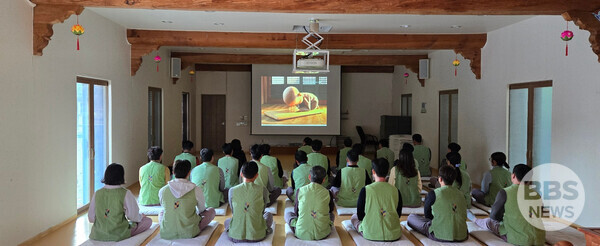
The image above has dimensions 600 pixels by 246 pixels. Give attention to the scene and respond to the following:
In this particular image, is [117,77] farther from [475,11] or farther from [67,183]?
[475,11]

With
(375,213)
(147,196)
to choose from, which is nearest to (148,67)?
(147,196)

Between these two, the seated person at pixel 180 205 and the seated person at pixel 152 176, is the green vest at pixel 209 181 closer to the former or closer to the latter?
the seated person at pixel 152 176

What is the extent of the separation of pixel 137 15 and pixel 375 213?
4468mm

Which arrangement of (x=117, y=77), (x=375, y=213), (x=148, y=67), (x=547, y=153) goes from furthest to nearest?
(x=148, y=67), (x=117, y=77), (x=547, y=153), (x=375, y=213)

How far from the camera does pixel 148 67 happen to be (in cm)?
921

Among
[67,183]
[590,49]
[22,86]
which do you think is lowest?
[67,183]

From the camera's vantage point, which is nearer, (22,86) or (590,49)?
(22,86)

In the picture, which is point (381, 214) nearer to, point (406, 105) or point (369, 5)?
point (369, 5)

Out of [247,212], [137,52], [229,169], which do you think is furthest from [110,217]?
[137,52]

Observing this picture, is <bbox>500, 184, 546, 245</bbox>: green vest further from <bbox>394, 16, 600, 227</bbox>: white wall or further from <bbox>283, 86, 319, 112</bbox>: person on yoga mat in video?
<bbox>283, 86, 319, 112</bbox>: person on yoga mat in video

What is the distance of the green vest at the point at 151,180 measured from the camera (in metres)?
5.97

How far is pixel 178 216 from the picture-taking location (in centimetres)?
457

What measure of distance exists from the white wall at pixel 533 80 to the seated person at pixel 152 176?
5.00 meters

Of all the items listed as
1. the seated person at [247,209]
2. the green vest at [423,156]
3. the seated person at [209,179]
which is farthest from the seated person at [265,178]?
the green vest at [423,156]
